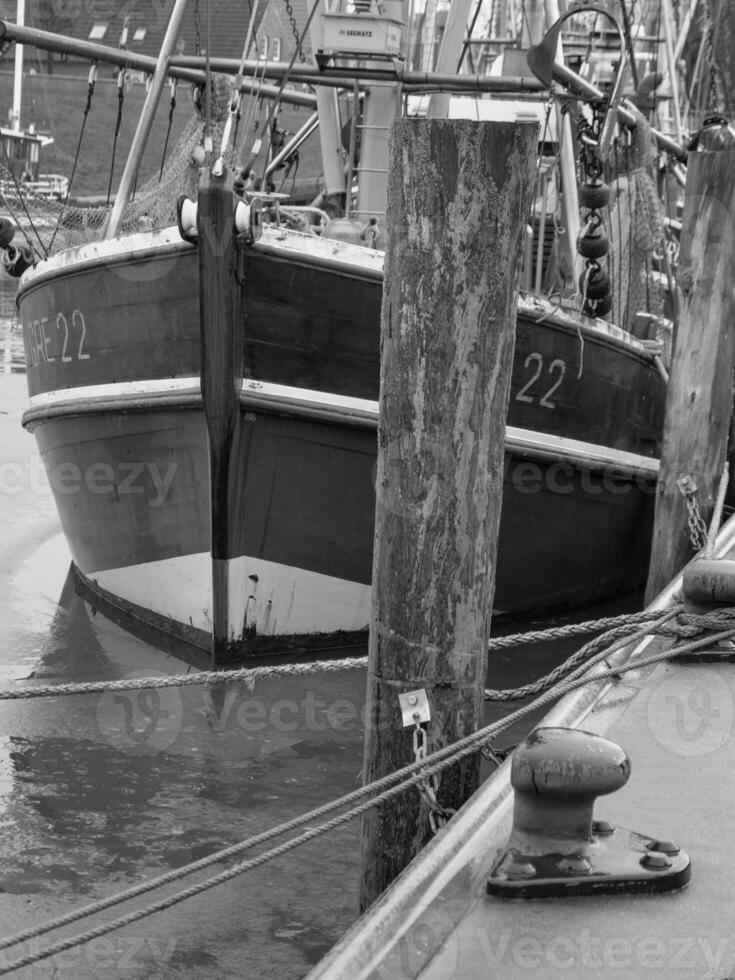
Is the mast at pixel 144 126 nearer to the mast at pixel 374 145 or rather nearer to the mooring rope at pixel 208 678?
the mast at pixel 374 145

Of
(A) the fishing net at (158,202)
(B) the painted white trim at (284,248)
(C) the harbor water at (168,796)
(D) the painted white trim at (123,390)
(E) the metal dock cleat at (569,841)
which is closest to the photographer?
(E) the metal dock cleat at (569,841)

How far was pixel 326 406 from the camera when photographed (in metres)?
6.10

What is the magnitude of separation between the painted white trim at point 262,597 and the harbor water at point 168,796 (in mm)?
276

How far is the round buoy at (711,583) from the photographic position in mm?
4016

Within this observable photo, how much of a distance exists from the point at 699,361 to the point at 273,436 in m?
2.08

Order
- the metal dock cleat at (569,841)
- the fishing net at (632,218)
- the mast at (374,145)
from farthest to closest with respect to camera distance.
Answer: the fishing net at (632,218)
the mast at (374,145)
the metal dock cleat at (569,841)

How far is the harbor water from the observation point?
148 inches

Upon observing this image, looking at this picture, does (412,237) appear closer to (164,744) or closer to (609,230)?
(164,744)

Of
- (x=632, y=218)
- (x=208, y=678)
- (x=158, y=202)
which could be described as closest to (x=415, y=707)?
(x=208, y=678)

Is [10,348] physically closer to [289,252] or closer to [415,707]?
[289,252]

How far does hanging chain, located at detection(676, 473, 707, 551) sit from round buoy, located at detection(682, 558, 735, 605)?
217 centimetres

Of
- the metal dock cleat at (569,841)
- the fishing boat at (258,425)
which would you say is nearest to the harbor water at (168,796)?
the fishing boat at (258,425)

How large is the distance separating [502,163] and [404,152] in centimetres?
24

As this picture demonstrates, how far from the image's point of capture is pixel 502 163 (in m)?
3.12
